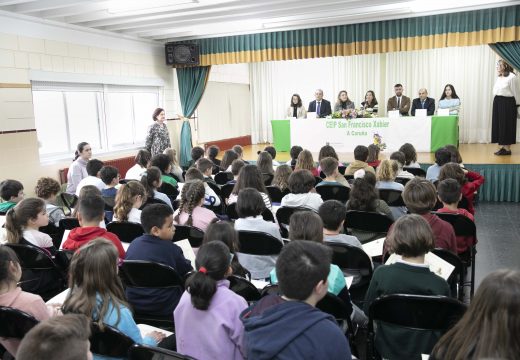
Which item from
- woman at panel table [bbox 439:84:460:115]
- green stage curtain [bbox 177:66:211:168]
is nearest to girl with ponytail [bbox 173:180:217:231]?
green stage curtain [bbox 177:66:211:168]

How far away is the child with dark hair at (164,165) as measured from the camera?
204 inches

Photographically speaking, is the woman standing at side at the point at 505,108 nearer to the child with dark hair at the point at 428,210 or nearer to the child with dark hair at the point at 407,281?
the child with dark hair at the point at 428,210

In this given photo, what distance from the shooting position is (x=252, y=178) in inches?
162

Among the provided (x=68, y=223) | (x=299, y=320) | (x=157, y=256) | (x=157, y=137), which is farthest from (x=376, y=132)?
(x=299, y=320)

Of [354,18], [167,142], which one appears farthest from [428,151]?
[167,142]

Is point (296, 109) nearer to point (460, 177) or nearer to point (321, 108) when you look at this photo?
point (321, 108)

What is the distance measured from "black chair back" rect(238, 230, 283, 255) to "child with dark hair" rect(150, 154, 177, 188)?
2.34m

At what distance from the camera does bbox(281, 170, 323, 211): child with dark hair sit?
3.83 m

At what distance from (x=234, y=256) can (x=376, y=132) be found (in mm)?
6535

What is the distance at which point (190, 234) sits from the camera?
10.8ft

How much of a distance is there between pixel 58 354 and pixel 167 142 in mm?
6623

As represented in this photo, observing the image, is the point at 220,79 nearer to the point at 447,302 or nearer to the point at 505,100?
the point at 505,100

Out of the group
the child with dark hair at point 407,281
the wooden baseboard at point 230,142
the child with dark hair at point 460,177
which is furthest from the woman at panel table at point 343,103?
the child with dark hair at point 407,281

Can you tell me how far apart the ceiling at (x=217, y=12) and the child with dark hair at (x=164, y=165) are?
2.17 meters
